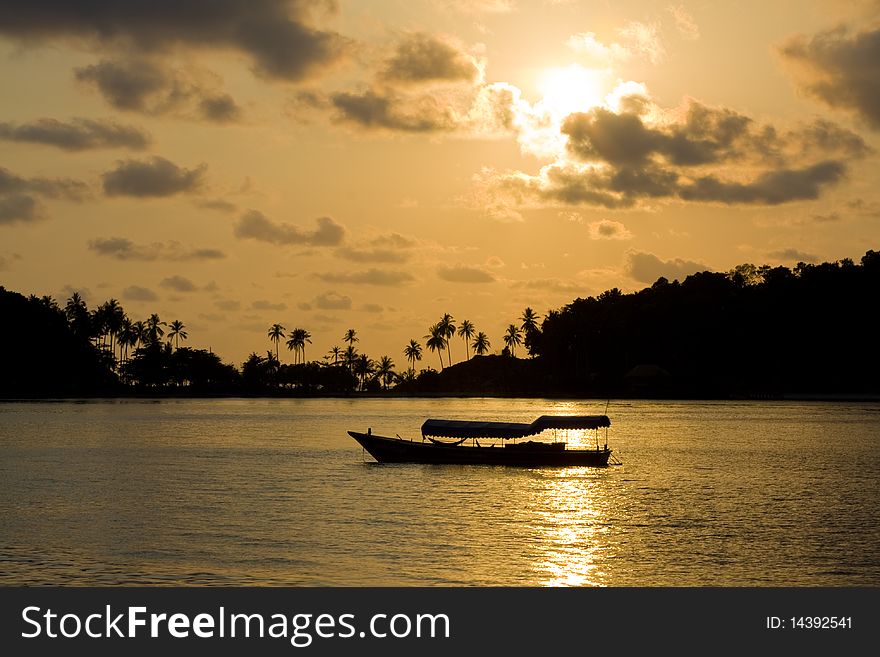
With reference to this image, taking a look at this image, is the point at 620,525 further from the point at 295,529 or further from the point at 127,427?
the point at 127,427

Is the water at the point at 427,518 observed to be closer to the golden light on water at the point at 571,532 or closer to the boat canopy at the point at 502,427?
the golden light on water at the point at 571,532

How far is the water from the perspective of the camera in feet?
114

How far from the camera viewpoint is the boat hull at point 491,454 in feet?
225

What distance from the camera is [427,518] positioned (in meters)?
46.6

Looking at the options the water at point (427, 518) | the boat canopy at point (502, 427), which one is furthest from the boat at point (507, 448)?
the water at point (427, 518)

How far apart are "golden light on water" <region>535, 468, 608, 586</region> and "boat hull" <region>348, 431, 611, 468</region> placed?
2391 millimetres

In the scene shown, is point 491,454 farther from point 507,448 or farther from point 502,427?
point 502,427

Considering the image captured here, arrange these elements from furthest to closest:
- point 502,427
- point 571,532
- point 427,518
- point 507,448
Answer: point 502,427, point 507,448, point 427,518, point 571,532

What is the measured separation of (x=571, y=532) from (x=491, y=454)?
25.6 meters

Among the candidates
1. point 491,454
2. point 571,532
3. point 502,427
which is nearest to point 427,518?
point 571,532

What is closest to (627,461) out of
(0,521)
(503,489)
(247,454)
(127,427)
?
(503,489)

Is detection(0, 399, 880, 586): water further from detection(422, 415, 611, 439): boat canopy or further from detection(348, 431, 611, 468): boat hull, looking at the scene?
detection(422, 415, 611, 439): boat canopy
